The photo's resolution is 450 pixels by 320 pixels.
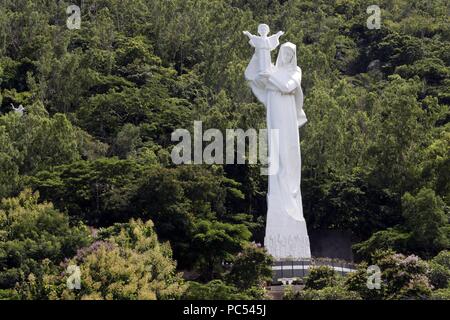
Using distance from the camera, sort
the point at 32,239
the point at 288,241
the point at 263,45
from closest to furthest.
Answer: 1. the point at 32,239
2. the point at 288,241
3. the point at 263,45

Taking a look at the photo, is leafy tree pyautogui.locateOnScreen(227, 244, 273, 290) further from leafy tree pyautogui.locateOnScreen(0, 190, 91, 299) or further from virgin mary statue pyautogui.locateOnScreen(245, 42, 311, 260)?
leafy tree pyautogui.locateOnScreen(0, 190, 91, 299)

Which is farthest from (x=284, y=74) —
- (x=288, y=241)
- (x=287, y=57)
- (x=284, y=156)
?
(x=288, y=241)

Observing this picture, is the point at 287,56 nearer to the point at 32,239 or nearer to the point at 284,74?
the point at 284,74

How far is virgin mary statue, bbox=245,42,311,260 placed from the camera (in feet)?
88.4

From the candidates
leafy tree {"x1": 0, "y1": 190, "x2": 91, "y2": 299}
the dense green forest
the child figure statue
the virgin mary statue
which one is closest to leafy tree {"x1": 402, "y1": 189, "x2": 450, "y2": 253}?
the dense green forest

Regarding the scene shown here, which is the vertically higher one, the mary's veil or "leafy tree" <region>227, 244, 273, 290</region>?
the mary's veil

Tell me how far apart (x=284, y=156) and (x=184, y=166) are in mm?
2717

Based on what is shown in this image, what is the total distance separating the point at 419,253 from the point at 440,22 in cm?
2719

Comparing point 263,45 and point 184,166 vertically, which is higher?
point 263,45

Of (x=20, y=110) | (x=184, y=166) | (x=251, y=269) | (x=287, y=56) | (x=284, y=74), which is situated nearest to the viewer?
(x=251, y=269)

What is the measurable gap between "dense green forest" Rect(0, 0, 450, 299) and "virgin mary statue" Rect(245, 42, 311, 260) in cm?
93

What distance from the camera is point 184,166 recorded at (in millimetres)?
28953

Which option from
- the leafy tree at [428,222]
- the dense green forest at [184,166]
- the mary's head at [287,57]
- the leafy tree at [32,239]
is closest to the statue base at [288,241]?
the dense green forest at [184,166]

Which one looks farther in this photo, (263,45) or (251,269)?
(263,45)
